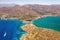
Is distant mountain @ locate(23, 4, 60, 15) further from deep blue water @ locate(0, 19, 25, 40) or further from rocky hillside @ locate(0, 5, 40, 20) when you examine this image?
deep blue water @ locate(0, 19, 25, 40)

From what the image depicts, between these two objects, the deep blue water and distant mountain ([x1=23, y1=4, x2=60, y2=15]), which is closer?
the deep blue water

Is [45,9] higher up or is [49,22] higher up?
[45,9]

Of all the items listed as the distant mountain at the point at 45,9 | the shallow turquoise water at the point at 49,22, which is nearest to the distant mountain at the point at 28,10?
the distant mountain at the point at 45,9

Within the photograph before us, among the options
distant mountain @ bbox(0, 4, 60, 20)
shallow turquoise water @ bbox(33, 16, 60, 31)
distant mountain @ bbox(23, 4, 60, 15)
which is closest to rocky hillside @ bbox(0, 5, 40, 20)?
distant mountain @ bbox(0, 4, 60, 20)

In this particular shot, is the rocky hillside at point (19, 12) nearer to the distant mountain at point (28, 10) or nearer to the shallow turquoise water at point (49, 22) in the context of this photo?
the distant mountain at point (28, 10)

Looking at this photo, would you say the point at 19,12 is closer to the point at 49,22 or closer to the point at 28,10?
the point at 28,10

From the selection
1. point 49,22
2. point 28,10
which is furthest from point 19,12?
point 49,22
